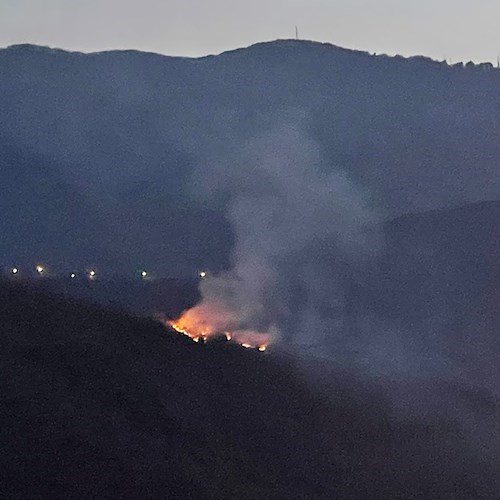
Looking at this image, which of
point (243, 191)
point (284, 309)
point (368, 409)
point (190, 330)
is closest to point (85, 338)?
point (368, 409)

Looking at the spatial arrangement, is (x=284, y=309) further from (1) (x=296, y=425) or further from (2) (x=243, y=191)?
(2) (x=243, y=191)

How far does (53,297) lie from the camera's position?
45625 millimetres

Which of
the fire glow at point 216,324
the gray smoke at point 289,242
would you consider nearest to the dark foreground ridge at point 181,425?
the fire glow at point 216,324

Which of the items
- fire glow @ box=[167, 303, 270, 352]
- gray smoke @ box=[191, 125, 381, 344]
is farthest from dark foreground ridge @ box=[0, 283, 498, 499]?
gray smoke @ box=[191, 125, 381, 344]

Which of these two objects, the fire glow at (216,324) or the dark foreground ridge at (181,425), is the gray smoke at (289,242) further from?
the dark foreground ridge at (181,425)

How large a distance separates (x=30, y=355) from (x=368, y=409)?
16494 mm

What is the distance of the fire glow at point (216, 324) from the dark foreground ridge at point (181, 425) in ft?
36.0

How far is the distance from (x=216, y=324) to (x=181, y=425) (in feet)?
116

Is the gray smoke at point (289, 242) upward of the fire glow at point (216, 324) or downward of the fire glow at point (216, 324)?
upward

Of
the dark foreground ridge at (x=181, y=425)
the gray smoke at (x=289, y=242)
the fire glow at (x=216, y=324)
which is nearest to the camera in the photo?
the dark foreground ridge at (x=181, y=425)

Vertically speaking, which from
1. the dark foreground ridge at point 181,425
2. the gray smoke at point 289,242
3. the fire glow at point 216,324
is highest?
the gray smoke at point 289,242

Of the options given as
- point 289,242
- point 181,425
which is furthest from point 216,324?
point 289,242

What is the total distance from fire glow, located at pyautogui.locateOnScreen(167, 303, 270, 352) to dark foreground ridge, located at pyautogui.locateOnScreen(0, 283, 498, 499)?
36.0 feet

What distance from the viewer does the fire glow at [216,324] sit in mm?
59250
